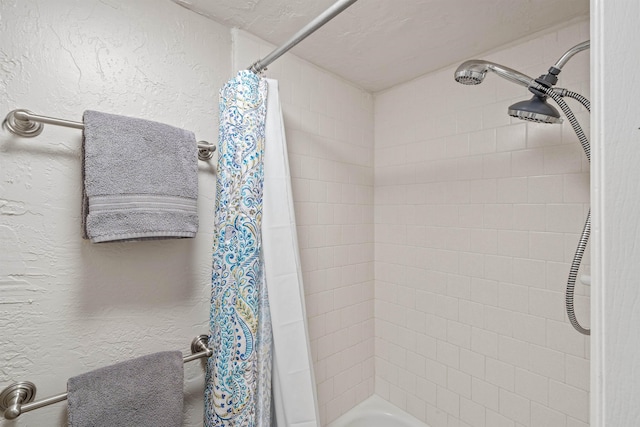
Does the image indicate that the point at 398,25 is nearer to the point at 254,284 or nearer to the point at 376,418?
the point at 254,284

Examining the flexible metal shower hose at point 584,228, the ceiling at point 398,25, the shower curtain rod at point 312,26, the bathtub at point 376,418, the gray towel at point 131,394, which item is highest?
the ceiling at point 398,25

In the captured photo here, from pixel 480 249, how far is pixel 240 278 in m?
1.13

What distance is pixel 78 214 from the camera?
0.89m

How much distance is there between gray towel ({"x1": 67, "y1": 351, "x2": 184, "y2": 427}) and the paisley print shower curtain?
12 centimetres

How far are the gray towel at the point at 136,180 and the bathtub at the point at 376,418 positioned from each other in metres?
1.39

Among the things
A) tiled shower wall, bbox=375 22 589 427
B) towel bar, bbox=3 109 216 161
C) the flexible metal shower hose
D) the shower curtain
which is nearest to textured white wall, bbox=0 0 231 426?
towel bar, bbox=3 109 216 161

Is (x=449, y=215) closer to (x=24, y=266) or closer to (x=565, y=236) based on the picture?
(x=565, y=236)

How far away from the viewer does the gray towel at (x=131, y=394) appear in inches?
31.6

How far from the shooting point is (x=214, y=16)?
3.83 ft

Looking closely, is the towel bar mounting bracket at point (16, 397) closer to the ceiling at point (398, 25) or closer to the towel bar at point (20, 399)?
the towel bar at point (20, 399)

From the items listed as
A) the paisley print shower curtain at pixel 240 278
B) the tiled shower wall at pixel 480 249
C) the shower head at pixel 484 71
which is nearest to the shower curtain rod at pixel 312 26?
the paisley print shower curtain at pixel 240 278

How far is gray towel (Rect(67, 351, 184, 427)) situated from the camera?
0.80m
